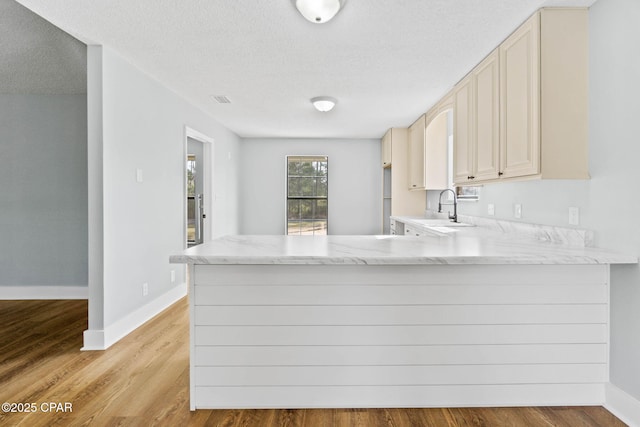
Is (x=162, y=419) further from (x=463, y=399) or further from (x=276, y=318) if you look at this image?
(x=463, y=399)

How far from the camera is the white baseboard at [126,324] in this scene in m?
2.77

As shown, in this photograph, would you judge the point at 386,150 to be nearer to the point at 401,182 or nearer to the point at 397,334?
the point at 401,182

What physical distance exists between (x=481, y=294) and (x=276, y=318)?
1095 millimetres

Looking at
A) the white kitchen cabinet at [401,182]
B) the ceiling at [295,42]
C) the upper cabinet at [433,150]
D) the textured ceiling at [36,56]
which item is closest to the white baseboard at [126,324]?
the ceiling at [295,42]

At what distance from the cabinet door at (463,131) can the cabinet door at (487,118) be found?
0.10 m

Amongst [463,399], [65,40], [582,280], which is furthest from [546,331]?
[65,40]

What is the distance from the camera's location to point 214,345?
1.94 metres

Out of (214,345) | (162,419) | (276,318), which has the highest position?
(276,318)

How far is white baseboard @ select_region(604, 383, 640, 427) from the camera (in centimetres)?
180

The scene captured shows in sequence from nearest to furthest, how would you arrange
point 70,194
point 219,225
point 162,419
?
1. point 162,419
2. point 70,194
3. point 219,225

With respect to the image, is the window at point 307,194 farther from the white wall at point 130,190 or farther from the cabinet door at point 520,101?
the cabinet door at point 520,101

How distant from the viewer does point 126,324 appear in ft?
10.1

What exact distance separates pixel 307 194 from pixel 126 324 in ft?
14.7

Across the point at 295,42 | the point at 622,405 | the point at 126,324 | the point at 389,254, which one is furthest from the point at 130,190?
the point at 622,405
